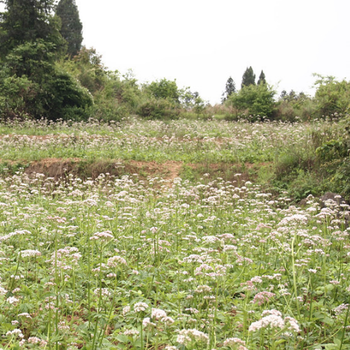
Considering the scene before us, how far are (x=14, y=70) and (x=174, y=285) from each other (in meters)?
22.8

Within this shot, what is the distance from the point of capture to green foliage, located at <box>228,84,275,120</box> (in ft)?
89.6

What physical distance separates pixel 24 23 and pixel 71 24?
1045 inches

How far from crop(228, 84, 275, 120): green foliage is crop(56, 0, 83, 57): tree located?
1087 inches

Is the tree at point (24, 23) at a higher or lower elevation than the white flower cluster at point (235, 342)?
higher

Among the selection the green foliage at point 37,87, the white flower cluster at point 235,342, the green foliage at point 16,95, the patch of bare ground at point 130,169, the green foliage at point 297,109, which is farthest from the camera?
the green foliage at point 297,109

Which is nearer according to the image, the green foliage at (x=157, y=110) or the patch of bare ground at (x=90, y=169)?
the patch of bare ground at (x=90, y=169)

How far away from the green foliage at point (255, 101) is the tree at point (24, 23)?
16374 mm

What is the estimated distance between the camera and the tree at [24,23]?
73.4 ft

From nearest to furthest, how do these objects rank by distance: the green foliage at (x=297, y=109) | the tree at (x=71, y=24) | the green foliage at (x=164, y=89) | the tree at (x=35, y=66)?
the tree at (x=35, y=66), the green foliage at (x=297, y=109), the green foliage at (x=164, y=89), the tree at (x=71, y=24)

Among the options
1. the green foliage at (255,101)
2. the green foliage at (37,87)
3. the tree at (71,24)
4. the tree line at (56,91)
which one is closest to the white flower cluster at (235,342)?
the tree line at (56,91)

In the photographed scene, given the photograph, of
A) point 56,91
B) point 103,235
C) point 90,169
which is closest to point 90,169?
point 90,169

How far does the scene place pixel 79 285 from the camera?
3762mm

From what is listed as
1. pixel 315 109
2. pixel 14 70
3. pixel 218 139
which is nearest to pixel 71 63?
pixel 14 70

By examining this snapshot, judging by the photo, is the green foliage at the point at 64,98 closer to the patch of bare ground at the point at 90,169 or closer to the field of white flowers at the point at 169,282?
the patch of bare ground at the point at 90,169
